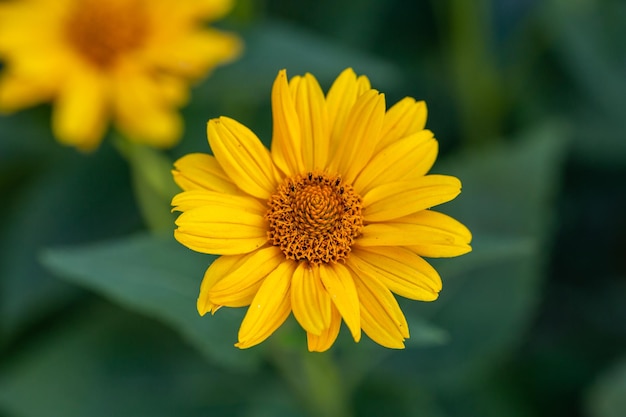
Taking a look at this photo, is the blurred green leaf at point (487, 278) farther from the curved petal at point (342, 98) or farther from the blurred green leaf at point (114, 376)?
the curved petal at point (342, 98)

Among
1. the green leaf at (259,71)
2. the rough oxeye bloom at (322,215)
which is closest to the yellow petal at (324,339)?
the rough oxeye bloom at (322,215)

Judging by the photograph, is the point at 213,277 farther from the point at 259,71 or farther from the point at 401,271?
the point at 259,71

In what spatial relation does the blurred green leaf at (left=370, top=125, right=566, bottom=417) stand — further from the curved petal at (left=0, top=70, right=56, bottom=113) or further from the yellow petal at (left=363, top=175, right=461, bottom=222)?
the curved petal at (left=0, top=70, right=56, bottom=113)

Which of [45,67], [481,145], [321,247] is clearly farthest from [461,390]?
[45,67]

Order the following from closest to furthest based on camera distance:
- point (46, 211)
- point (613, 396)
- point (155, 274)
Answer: point (155, 274)
point (613, 396)
point (46, 211)

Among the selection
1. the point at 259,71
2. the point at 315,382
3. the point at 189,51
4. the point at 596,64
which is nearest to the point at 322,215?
the point at 315,382

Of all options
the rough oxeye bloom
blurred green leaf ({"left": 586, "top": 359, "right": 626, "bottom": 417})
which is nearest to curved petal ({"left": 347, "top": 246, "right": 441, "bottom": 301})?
the rough oxeye bloom
